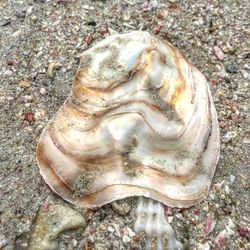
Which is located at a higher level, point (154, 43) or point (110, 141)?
point (154, 43)

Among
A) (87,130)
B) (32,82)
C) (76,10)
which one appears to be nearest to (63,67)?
(32,82)

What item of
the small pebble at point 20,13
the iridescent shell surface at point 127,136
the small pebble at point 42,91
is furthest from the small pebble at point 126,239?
the small pebble at point 20,13

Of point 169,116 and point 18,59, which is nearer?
point 169,116

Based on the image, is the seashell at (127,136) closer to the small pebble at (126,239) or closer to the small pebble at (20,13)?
the small pebble at (126,239)

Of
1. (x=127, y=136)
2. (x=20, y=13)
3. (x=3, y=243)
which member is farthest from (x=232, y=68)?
(x=3, y=243)

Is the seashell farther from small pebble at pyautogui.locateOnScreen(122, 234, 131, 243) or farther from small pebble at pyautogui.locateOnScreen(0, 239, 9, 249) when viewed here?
small pebble at pyautogui.locateOnScreen(0, 239, 9, 249)

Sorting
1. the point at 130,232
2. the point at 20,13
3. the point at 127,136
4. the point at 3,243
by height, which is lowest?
the point at 3,243

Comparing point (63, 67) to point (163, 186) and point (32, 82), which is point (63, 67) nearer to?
point (32, 82)

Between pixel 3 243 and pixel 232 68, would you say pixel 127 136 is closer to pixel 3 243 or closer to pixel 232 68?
pixel 3 243
